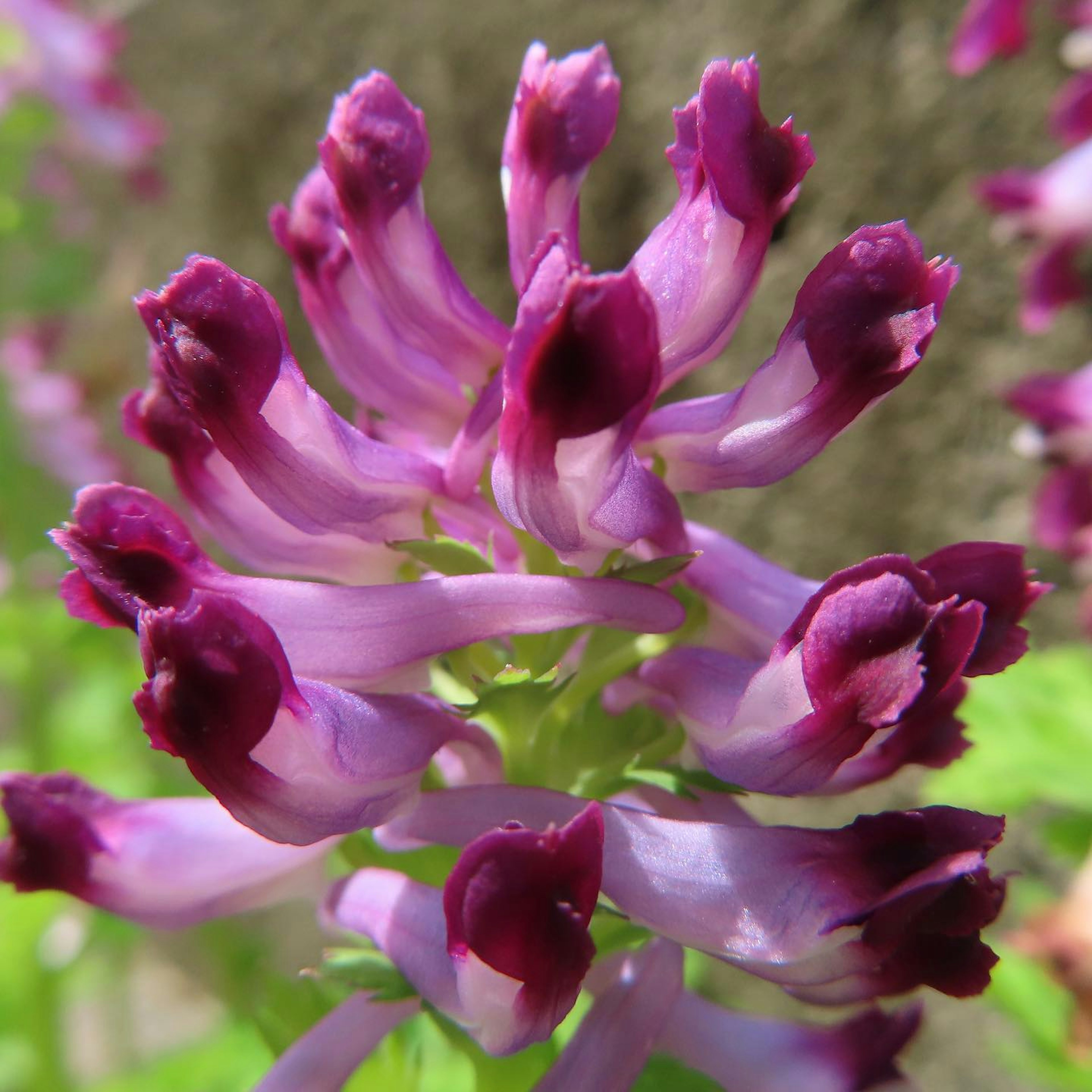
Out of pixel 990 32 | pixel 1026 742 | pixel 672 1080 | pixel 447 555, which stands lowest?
pixel 1026 742

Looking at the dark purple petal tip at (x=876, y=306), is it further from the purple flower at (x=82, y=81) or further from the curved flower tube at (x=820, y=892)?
the purple flower at (x=82, y=81)

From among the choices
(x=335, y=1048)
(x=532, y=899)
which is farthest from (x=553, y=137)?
(x=335, y=1048)

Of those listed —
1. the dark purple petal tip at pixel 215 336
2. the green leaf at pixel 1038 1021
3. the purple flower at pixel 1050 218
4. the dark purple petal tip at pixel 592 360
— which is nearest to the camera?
the dark purple petal tip at pixel 592 360

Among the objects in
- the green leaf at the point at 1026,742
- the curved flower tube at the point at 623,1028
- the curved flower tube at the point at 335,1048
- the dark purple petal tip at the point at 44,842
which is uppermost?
the dark purple petal tip at the point at 44,842

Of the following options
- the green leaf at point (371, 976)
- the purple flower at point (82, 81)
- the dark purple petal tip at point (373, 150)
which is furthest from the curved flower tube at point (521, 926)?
the purple flower at point (82, 81)

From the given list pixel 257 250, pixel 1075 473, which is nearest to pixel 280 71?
pixel 257 250

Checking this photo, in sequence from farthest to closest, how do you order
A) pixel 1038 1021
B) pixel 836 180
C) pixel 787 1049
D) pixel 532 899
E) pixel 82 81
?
pixel 82 81, pixel 836 180, pixel 1038 1021, pixel 787 1049, pixel 532 899

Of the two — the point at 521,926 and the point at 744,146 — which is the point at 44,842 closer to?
the point at 521,926

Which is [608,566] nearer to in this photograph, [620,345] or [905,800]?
[620,345]
